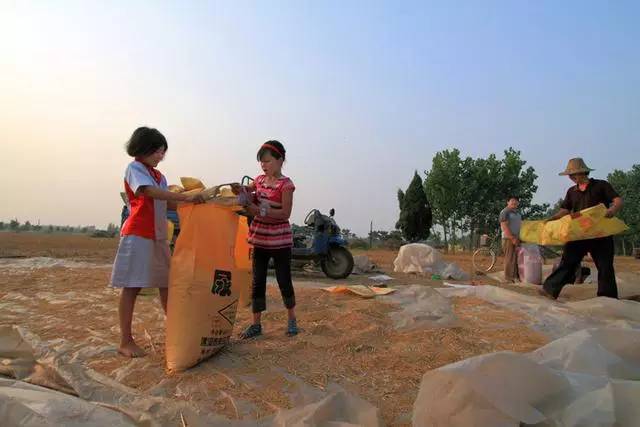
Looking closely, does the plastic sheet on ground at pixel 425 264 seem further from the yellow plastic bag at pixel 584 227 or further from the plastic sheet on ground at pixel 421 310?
the plastic sheet on ground at pixel 421 310

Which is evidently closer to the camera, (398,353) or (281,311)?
(398,353)

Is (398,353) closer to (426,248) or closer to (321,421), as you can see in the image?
(321,421)

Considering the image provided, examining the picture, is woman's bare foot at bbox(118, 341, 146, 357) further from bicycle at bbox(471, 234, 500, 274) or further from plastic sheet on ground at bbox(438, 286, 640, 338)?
bicycle at bbox(471, 234, 500, 274)

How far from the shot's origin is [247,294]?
3.74 m

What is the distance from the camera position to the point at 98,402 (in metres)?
1.82

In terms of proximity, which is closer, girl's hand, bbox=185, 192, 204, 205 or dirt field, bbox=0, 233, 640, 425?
dirt field, bbox=0, 233, 640, 425

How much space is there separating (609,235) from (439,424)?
3749 millimetres

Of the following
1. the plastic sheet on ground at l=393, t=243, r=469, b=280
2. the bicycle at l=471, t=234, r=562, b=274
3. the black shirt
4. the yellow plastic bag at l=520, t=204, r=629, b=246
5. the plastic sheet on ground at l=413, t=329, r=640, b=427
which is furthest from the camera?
the bicycle at l=471, t=234, r=562, b=274

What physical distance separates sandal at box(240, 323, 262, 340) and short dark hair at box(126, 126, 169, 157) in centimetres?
128

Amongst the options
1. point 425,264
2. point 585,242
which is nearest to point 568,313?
point 585,242

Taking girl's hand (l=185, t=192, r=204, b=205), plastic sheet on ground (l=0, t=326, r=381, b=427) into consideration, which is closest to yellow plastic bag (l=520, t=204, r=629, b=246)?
plastic sheet on ground (l=0, t=326, r=381, b=427)

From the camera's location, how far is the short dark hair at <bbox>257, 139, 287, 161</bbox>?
2.98 m

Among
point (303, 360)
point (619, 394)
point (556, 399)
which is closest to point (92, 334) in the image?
point (303, 360)

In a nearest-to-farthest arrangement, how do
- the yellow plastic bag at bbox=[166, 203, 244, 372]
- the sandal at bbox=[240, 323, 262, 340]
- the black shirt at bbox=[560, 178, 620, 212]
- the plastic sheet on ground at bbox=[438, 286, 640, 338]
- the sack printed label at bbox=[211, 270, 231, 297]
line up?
the yellow plastic bag at bbox=[166, 203, 244, 372] < the sack printed label at bbox=[211, 270, 231, 297] < the sandal at bbox=[240, 323, 262, 340] < the plastic sheet on ground at bbox=[438, 286, 640, 338] < the black shirt at bbox=[560, 178, 620, 212]
